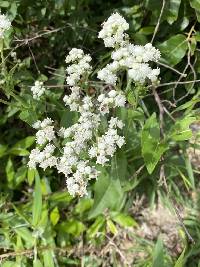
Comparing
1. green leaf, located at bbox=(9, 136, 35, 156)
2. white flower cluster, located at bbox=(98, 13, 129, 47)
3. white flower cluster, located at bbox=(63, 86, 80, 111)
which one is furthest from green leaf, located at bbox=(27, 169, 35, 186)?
white flower cluster, located at bbox=(98, 13, 129, 47)

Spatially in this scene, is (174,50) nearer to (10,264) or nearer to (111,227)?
(111,227)

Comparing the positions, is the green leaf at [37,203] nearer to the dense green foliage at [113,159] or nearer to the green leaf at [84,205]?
the dense green foliage at [113,159]

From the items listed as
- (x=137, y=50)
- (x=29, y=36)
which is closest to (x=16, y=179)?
(x=29, y=36)

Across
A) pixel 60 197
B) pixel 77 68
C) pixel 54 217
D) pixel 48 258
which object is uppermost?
pixel 77 68

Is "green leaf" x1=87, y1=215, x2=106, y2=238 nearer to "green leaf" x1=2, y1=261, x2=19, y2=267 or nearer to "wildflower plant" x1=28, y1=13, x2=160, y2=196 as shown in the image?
"green leaf" x1=2, y1=261, x2=19, y2=267

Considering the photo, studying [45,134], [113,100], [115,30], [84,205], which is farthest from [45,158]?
[84,205]

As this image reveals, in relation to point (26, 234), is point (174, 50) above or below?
above

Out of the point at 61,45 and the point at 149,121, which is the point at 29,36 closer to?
the point at 61,45

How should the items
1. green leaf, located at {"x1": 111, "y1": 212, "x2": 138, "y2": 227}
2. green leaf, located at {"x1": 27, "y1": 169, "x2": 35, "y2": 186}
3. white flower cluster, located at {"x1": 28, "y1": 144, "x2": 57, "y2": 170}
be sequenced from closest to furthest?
white flower cluster, located at {"x1": 28, "y1": 144, "x2": 57, "y2": 170}, green leaf, located at {"x1": 27, "y1": 169, "x2": 35, "y2": 186}, green leaf, located at {"x1": 111, "y1": 212, "x2": 138, "y2": 227}
